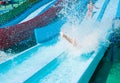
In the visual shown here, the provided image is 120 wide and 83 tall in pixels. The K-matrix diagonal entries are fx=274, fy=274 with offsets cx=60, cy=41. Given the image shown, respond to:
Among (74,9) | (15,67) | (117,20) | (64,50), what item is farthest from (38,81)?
(74,9)

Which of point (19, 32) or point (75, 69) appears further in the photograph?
point (19, 32)

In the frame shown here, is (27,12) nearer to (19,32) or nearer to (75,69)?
(19,32)

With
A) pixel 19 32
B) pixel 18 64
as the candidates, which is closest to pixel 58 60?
pixel 18 64

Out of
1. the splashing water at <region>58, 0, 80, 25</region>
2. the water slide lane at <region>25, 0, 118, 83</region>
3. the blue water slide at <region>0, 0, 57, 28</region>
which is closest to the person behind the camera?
the water slide lane at <region>25, 0, 118, 83</region>

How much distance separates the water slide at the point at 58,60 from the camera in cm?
511

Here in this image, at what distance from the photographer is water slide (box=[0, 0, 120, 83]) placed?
5105mm

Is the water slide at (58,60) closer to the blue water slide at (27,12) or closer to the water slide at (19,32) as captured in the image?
the water slide at (19,32)

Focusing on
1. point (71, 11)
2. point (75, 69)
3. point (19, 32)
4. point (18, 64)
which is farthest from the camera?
point (71, 11)

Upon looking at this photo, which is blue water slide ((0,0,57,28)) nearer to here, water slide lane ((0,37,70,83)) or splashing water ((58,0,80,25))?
splashing water ((58,0,80,25))

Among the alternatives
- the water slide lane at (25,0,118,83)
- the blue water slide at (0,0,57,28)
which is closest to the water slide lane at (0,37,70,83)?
the water slide lane at (25,0,118,83)

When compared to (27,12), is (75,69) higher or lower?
higher

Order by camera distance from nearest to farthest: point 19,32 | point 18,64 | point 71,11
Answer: point 18,64 → point 19,32 → point 71,11

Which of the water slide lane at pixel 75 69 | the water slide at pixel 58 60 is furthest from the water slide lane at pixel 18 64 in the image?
the water slide lane at pixel 75 69

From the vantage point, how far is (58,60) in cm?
588
